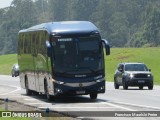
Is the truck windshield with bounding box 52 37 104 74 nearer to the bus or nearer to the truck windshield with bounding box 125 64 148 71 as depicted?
the bus

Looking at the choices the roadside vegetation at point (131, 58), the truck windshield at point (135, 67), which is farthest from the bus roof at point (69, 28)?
the roadside vegetation at point (131, 58)

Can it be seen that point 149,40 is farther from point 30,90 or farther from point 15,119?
point 15,119

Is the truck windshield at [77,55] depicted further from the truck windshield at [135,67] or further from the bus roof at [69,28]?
the truck windshield at [135,67]

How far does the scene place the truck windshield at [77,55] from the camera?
2648 centimetres

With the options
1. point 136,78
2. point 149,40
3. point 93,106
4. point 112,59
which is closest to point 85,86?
point 93,106

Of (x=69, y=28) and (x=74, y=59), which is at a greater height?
(x=69, y=28)

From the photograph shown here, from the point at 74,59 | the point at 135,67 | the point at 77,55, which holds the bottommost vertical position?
the point at 135,67

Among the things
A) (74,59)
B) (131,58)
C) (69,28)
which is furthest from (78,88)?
(131,58)

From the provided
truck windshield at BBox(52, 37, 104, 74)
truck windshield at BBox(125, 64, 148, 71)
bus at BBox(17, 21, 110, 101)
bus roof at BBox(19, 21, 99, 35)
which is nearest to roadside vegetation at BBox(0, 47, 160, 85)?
truck windshield at BBox(125, 64, 148, 71)

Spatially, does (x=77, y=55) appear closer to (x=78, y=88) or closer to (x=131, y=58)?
(x=78, y=88)

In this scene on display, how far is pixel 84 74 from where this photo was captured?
26438mm

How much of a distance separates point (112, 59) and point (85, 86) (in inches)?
2784

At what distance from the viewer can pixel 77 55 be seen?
26547 mm

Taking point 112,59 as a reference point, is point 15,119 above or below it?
above
